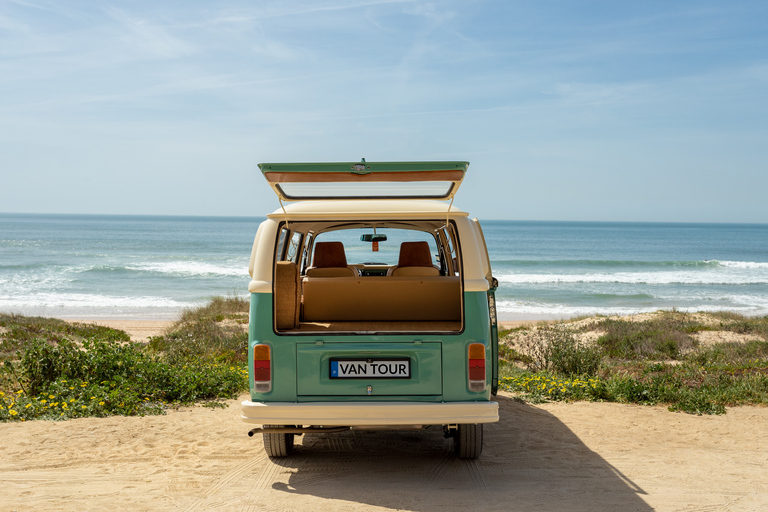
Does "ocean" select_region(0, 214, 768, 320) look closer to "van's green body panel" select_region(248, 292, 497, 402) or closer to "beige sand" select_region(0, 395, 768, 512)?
"beige sand" select_region(0, 395, 768, 512)

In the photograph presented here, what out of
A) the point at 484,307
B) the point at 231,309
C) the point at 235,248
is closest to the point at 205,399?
the point at 484,307

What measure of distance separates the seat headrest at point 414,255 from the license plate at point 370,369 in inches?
91.7

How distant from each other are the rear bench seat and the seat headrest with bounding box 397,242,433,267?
1326 mm

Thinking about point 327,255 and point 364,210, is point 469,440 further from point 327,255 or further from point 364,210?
point 327,255

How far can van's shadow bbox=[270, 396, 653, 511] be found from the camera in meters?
4.07

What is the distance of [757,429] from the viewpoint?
5898 millimetres

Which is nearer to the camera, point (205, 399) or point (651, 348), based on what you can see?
point (205, 399)

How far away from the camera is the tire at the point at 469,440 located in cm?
471

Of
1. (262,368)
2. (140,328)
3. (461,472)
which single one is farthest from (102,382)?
(140,328)

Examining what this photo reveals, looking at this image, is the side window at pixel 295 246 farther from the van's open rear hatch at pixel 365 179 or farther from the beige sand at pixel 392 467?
the beige sand at pixel 392 467

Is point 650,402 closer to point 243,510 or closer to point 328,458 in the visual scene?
point 328,458

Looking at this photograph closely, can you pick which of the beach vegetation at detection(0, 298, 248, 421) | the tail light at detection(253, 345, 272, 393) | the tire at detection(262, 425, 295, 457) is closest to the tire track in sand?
the tire at detection(262, 425, 295, 457)

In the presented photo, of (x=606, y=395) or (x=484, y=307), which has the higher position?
(x=484, y=307)

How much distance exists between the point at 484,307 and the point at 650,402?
3778 mm
